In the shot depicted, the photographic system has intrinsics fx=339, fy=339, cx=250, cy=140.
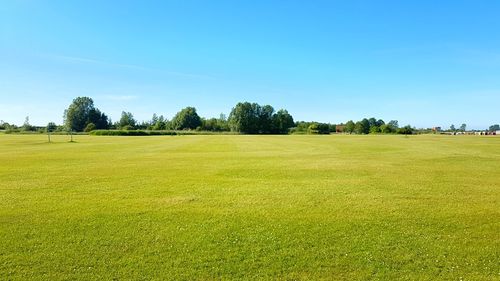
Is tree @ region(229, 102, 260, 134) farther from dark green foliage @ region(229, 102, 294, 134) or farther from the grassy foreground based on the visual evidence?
the grassy foreground

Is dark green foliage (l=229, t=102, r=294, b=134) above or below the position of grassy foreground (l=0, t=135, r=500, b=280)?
above

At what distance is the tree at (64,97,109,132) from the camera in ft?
591

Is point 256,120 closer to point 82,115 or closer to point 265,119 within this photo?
point 265,119

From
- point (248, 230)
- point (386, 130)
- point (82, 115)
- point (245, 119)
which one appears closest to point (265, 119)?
point (245, 119)

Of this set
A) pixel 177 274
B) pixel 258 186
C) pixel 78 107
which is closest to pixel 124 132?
pixel 78 107

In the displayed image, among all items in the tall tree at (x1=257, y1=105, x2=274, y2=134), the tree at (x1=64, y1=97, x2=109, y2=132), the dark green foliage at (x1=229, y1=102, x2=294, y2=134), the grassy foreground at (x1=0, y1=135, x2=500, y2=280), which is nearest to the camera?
the grassy foreground at (x1=0, y1=135, x2=500, y2=280)

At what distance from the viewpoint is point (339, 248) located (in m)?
8.33

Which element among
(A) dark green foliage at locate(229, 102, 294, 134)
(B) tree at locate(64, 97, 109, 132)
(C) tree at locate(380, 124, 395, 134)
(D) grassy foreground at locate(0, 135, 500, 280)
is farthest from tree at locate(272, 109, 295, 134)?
(D) grassy foreground at locate(0, 135, 500, 280)

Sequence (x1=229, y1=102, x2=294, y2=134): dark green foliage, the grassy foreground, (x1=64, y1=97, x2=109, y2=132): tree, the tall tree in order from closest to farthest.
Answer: the grassy foreground → (x1=64, y1=97, x2=109, y2=132): tree → (x1=229, y1=102, x2=294, y2=134): dark green foliage → the tall tree

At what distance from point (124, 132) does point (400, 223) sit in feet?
412

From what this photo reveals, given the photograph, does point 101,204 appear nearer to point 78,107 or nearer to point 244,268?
point 244,268

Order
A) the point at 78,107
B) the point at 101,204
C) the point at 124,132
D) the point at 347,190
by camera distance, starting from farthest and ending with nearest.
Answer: the point at 78,107, the point at 124,132, the point at 347,190, the point at 101,204

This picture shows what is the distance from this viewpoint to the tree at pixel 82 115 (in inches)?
7087

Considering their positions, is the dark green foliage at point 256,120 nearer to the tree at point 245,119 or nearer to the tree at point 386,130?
the tree at point 245,119
